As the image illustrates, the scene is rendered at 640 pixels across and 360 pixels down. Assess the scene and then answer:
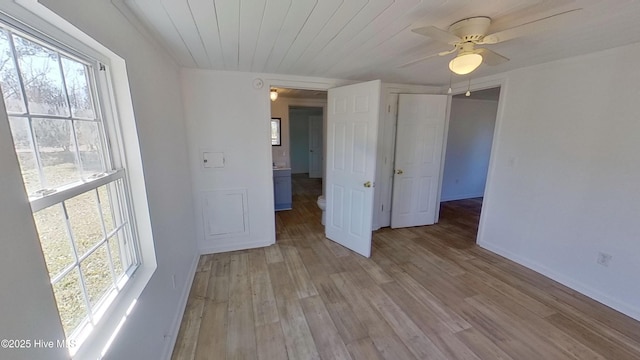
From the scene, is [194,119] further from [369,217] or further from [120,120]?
[369,217]

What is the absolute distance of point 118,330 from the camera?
1019 mm

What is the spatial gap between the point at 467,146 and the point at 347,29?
4.54m

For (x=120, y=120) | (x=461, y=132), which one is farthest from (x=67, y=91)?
(x=461, y=132)

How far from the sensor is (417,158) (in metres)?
3.59

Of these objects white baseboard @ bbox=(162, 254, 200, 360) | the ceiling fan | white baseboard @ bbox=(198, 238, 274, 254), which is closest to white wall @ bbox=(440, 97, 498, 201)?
the ceiling fan

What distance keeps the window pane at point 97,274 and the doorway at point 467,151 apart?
4839mm

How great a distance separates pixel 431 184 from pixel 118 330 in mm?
3776

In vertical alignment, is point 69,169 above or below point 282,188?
above

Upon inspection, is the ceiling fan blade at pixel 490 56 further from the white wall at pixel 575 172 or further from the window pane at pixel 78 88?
the window pane at pixel 78 88

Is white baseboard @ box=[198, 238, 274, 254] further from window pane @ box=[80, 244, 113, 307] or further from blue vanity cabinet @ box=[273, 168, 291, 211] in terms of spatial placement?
window pane @ box=[80, 244, 113, 307]

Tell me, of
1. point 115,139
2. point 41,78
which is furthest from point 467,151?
point 41,78

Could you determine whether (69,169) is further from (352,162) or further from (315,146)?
(315,146)

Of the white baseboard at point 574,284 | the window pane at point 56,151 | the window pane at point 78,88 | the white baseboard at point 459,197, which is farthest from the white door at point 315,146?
the window pane at point 56,151

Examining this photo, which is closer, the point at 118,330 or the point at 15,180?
the point at 15,180
